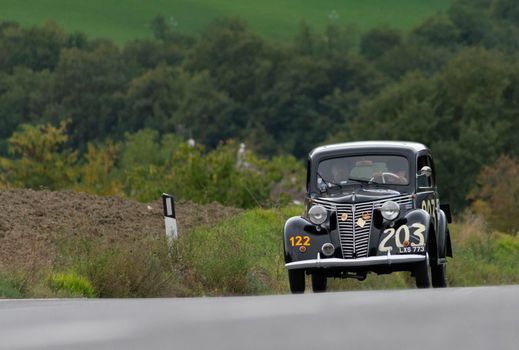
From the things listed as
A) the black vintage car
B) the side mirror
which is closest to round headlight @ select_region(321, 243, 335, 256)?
the black vintage car

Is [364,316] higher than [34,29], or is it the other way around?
[34,29]

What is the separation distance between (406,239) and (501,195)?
5766 cm

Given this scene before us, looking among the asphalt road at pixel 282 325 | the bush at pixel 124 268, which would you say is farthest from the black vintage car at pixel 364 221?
the asphalt road at pixel 282 325

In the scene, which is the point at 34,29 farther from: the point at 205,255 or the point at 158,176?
the point at 205,255

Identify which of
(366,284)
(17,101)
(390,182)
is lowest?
(366,284)

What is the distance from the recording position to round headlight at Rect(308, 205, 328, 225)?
59.5 feet

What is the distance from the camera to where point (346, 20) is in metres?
197

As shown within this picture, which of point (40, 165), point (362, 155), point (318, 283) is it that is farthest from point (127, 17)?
point (318, 283)

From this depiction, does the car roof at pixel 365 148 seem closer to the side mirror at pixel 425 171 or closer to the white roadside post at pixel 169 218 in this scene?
the side mirror at pixel 425 171

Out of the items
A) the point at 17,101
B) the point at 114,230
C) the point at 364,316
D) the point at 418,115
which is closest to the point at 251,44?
the point at 17,101

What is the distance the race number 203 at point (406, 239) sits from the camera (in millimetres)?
17672

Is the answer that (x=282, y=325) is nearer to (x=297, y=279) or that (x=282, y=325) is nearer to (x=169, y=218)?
(x=297, y=279)

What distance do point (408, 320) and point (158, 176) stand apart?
50882 millimetres

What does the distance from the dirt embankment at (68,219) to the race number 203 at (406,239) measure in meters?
4.00
